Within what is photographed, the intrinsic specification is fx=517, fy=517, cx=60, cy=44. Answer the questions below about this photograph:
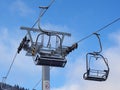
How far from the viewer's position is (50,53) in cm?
2480

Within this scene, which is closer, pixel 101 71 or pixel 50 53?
pixel 101 71

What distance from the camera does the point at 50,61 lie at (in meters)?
23.9

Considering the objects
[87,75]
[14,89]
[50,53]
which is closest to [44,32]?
[50,53]

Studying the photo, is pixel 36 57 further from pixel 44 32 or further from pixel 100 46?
pixel 100 46

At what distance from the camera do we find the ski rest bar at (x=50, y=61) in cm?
2389

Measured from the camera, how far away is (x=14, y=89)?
148875 mm

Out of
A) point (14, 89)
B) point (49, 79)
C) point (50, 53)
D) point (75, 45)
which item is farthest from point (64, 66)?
point (14, 89)

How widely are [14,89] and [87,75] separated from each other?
127m

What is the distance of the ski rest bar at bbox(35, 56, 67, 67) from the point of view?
2389 cm

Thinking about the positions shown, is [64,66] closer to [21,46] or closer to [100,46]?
[100,46]

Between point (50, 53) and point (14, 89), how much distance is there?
12534 cm

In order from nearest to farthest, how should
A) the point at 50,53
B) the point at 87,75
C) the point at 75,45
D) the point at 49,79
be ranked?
1. the point at 87,75
2. the point at 50,53
3. the point at 75,45
4. the point at 49,79

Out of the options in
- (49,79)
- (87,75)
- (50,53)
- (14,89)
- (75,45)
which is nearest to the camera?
(87,75)

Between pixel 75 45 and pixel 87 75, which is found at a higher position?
pixel 75 45
